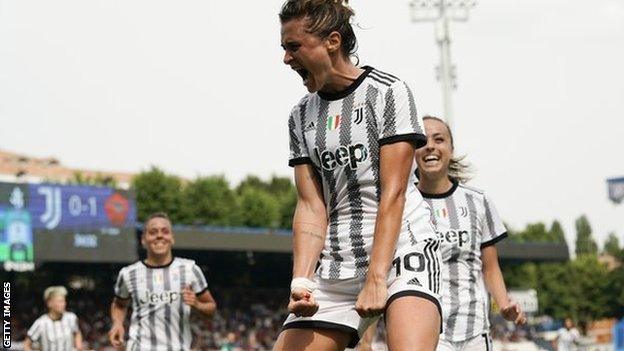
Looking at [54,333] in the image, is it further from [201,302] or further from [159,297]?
[201,302]

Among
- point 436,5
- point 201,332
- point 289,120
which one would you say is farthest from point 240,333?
point 289,120

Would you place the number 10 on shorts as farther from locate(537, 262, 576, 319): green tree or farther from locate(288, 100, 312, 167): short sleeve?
locate(537, 262, 576, 319): green tree

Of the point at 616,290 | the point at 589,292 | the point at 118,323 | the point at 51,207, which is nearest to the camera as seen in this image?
the point at 118,323

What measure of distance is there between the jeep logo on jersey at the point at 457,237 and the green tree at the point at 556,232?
399 feet

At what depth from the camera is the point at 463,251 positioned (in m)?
8.37

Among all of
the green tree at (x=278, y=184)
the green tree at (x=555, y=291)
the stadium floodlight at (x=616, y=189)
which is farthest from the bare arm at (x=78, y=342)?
the green tree at (x=555, y=291)

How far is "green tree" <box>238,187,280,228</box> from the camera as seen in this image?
3371 inches

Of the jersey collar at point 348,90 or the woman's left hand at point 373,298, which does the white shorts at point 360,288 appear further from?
the jersey collar at point 348,90

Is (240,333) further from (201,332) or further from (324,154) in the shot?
(324,154)

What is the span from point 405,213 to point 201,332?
5214 centimetres

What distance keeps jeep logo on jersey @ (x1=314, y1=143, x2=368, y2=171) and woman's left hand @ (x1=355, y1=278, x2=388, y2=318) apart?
0.56 metres

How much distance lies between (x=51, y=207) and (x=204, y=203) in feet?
129

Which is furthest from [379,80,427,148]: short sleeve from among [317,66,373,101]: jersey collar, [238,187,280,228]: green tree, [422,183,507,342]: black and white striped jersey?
[238,187,280,228]: green tree
